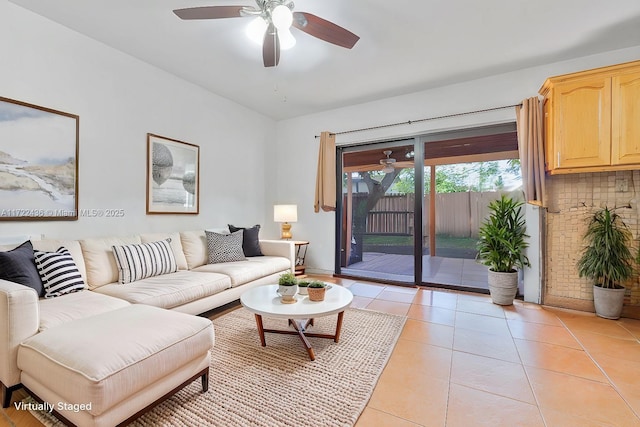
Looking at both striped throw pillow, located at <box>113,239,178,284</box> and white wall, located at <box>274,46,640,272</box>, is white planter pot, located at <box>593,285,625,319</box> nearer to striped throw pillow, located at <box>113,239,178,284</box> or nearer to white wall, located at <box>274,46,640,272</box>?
white wall, located at <box>274,46,640,272</box>

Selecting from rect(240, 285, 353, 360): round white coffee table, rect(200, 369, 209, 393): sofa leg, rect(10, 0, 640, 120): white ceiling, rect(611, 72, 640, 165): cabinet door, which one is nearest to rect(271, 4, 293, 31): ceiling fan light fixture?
rect(10, 0, 640, 120): white ceiling

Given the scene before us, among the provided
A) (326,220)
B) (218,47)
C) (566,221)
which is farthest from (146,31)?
(566,221)

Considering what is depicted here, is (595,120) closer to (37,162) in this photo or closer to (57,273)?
(57,273)

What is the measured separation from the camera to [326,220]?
14.9 ft

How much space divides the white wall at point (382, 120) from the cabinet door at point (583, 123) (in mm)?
472

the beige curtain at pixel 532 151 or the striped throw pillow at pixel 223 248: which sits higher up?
the beige curtain at pixel 532 151

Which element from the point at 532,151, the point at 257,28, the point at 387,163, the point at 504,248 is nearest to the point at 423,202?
the point at 387,163

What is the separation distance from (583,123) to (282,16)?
293 centimetres

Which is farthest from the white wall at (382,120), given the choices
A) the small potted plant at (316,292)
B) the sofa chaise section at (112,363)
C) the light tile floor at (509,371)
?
the sofa chaise section at (112,363)

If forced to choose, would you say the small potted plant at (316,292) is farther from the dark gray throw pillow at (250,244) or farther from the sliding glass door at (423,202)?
the sliding glass door at (423,202)

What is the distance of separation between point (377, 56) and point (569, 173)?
7.63ft

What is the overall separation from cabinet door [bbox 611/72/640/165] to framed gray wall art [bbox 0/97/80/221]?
4.88 metres

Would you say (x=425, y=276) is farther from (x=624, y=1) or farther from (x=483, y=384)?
(x=624, y=1)

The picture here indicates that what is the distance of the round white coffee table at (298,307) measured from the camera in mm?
1878
